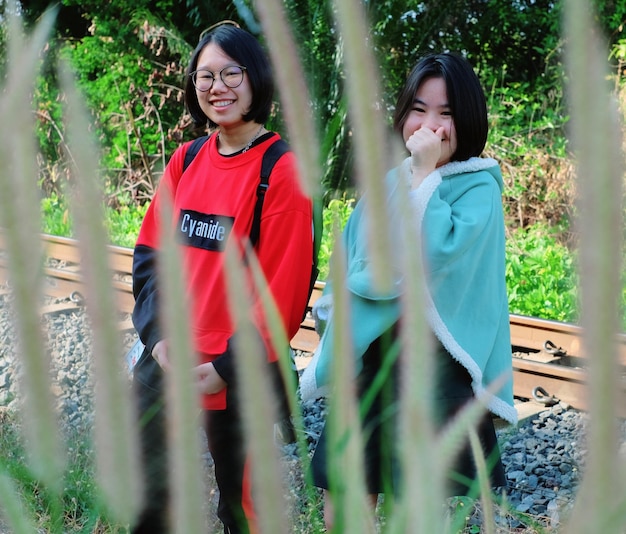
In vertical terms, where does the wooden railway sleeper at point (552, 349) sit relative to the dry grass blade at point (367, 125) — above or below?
below

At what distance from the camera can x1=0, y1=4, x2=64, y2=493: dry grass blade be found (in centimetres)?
35

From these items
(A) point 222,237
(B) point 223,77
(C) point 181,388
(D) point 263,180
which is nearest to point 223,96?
(B) point 223,77

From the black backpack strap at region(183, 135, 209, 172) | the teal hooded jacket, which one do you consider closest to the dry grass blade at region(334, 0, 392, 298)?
the teal hooded jacket

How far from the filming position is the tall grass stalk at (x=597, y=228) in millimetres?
254

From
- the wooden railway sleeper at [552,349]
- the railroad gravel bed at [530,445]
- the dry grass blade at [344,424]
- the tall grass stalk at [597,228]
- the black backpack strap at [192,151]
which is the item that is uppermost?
the black backpack strap at [192,151]

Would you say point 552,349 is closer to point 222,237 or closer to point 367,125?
point 222,237

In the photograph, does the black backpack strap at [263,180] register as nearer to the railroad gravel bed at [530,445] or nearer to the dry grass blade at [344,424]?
the railroad gravel bed at [530,445]

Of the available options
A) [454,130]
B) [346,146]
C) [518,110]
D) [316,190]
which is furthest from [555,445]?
[518,110]

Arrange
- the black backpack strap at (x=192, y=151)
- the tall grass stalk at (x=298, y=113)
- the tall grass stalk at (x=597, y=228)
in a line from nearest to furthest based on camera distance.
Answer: the tall grass stalk at (x=597, y=228) → the tall grass stalk at (x=298, y=113) → the black backpack strap at (x=192, y=151)

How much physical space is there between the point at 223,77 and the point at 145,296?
590mm

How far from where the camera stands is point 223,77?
204 cm

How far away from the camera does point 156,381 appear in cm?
206

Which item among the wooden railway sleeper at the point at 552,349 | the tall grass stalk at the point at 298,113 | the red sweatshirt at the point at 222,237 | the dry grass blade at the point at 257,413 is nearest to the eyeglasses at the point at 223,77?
the red sweatshirt at the point at 222,237

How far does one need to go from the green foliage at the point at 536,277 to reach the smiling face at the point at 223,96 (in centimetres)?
296
